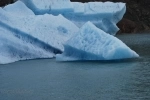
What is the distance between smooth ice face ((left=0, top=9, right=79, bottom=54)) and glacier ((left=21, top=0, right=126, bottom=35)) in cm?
203

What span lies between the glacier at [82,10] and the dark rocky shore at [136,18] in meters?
14.4

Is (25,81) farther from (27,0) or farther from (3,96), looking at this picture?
(27,0)

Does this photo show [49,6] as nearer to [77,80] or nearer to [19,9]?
[19,9]

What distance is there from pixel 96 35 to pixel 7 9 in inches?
204

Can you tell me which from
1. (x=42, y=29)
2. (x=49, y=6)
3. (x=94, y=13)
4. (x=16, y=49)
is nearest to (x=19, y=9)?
(x=49, y=6)

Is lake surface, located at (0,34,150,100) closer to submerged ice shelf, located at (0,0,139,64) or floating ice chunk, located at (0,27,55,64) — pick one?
submerged ice shelf, located at (0,0,139,64)

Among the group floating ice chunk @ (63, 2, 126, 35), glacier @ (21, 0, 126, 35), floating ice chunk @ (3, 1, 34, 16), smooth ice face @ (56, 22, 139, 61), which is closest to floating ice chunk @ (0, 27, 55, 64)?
smooth ice face @ (56, 22, 139, 61)

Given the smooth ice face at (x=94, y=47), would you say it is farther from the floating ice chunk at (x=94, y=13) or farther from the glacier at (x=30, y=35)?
the floating ice chunk at (x=94, y=13)

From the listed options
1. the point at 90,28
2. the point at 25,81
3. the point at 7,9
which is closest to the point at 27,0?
the point at 7,9

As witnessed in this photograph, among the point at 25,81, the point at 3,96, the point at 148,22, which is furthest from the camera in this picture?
the point at 148,22

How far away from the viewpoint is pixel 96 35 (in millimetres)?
13461

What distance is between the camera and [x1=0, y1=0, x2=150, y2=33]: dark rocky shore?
35.6 m

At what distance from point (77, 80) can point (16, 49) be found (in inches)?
192

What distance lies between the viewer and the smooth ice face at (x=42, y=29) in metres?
15.3
